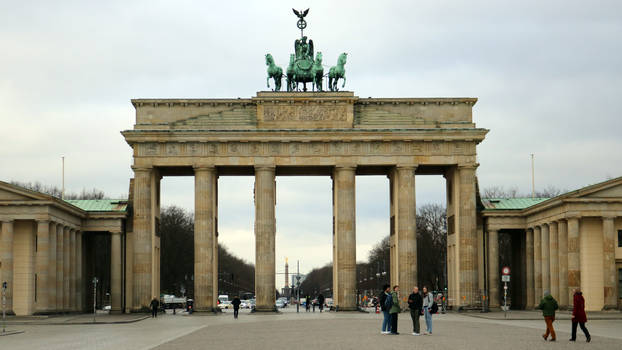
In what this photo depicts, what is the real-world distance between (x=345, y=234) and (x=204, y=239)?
1027 cm

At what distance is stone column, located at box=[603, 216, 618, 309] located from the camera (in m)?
61.7

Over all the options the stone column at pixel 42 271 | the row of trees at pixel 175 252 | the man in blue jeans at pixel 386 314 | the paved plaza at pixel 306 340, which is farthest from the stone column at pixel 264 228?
the row of trees at pixel 175 252

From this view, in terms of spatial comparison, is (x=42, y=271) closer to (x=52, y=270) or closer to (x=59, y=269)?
(x=52, y=270)

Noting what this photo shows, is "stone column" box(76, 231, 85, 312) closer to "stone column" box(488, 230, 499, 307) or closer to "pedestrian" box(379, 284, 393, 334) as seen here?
"stone column" box(488, 230, 499, 307)

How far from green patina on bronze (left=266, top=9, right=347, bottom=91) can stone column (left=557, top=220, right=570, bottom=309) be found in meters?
19.4

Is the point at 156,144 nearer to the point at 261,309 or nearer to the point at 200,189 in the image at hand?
the point at 200,189

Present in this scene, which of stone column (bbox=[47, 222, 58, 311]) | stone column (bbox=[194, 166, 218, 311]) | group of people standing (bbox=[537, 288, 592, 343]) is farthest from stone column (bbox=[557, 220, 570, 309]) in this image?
stone column (bbox=[47, 222, 58, 311])

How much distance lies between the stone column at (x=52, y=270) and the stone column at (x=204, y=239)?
10699 millimetres

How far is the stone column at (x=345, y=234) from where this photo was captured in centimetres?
7181

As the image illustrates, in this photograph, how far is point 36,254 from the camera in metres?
64.2

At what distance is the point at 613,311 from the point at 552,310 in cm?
2835

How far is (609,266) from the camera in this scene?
62.3 meters

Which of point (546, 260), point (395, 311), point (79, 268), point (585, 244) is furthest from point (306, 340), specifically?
point (79, 268)

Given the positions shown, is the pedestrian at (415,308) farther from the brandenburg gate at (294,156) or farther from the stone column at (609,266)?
the brandenburg gate at (294,156)
